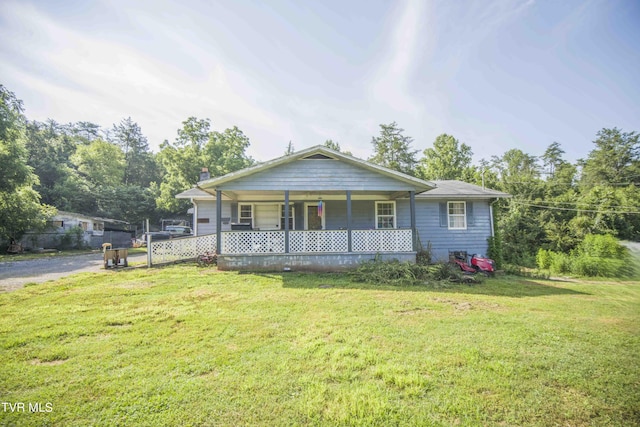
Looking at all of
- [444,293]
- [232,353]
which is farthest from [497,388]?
[444,293]

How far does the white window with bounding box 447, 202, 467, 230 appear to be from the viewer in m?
12.7

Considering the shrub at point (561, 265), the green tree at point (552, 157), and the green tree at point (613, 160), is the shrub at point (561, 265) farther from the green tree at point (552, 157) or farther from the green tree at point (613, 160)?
the green tree at point (552, 157)

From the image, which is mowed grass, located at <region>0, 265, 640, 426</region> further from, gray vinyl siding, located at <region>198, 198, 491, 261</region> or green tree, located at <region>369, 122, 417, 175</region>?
green tree, located at <region>369, 122, 417, 175</region>

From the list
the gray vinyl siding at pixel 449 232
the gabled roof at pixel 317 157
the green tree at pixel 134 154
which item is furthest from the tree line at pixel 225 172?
the gabled roof at pixel 317 157

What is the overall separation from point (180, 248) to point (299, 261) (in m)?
5.46

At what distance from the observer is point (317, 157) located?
406 inches

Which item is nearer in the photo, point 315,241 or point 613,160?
point 315,241

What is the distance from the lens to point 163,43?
8789mm

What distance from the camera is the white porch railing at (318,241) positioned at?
9859mm

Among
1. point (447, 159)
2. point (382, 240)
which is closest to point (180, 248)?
point (382, 240)

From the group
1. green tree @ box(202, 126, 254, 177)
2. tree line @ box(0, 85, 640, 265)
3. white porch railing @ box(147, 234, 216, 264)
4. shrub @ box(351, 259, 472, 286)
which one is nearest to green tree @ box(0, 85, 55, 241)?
tree line @ box(0, 85, 640, 265)

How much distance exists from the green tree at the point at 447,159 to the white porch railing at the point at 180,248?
1070 inches

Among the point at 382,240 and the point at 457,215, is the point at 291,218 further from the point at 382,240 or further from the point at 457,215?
the point at 457,215

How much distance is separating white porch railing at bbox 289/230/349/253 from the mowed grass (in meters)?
3.70
